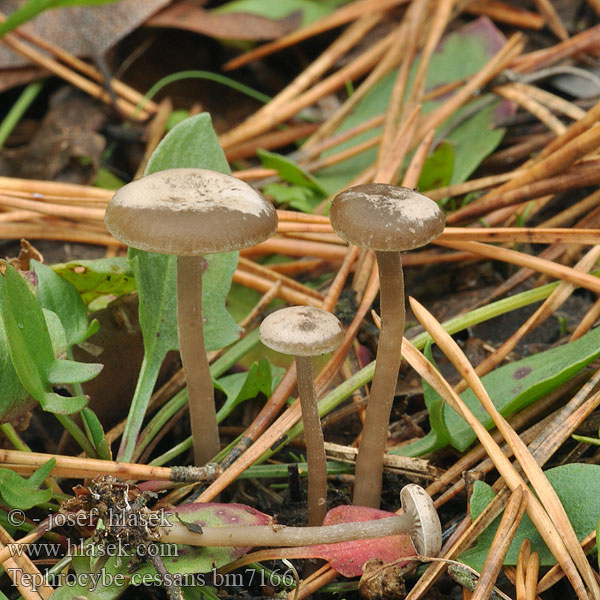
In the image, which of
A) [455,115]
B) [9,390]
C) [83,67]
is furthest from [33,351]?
[83,67]

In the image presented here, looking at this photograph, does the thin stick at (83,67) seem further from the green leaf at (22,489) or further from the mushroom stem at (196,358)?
the green leaf at (22,489)

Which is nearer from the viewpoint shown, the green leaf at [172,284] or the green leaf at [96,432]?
the green leaf at [96,432]

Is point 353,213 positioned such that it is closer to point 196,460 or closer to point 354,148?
point 196,460

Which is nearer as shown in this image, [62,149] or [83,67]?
[62,149]

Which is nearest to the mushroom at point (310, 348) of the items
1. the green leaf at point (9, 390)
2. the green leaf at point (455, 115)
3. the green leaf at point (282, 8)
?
the green leaf at point (9, 390)

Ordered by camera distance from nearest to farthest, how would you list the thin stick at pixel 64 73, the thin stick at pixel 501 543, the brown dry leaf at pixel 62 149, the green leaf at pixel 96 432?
the thin stick at pixel 501 543
the green leaf at pixel 96 432
the brown dry leaf at pixel 62 149
the thin stick at pixel 64 73

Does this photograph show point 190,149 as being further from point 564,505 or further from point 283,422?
point 564,505
